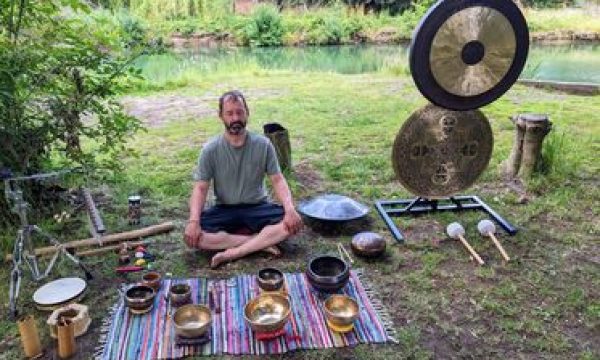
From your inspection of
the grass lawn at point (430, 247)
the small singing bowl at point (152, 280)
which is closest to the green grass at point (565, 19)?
the grass lawn at point (430, 247)

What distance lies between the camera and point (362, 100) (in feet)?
25.6

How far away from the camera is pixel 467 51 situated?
327cm

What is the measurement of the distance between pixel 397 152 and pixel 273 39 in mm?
16278

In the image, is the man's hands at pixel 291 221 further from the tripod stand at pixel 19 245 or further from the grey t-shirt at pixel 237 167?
the tripod stand at pixel 19 245

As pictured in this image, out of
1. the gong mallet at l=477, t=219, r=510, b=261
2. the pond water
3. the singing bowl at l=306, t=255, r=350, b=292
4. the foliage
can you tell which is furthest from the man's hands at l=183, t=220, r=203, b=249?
the pond water

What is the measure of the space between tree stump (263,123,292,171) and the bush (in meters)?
15.0

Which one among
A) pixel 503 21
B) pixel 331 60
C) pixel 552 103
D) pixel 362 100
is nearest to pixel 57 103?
pixel 503 21

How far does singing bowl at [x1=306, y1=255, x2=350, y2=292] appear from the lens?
274 centimetres

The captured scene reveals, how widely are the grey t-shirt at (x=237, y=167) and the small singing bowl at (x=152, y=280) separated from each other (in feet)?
2.29

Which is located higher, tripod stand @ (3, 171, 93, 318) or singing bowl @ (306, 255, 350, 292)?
tripod stand @ (3, 171, 93, 318)

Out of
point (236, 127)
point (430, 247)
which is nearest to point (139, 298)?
point (236, 127)

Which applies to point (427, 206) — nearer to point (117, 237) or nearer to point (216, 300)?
point (216, 300)

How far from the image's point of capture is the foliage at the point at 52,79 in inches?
126

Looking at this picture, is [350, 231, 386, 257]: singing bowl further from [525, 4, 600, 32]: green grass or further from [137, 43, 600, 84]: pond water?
[525, 4, 600, 32]: green grass
